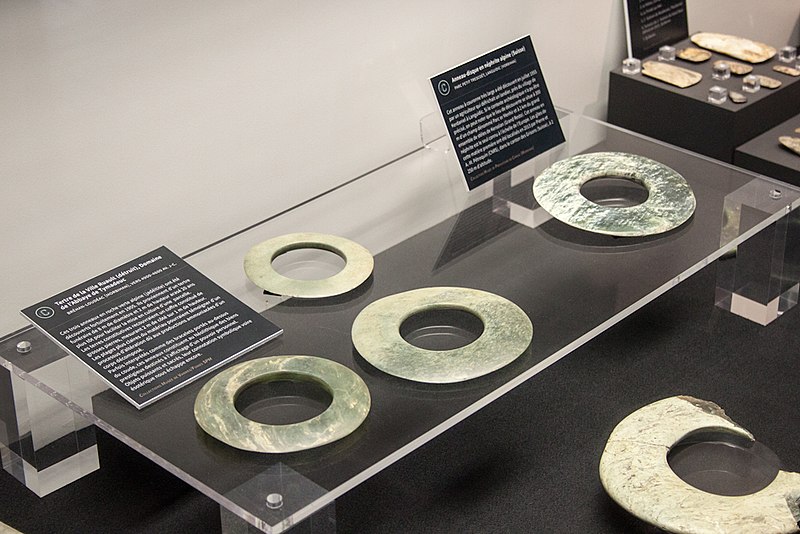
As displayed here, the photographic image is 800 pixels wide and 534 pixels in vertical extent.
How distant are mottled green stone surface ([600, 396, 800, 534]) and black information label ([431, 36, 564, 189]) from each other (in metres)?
0.70

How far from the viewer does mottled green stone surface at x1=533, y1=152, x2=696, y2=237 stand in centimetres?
252

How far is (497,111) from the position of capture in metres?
2.71

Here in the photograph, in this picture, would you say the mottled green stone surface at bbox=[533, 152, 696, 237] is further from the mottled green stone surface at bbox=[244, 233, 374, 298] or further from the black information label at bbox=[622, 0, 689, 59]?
the black information label at bbox=[622, 0, 689, 59]

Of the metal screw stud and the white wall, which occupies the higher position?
the white wall

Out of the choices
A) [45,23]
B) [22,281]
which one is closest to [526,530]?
[22,281]

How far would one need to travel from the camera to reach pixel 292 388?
6.77ft

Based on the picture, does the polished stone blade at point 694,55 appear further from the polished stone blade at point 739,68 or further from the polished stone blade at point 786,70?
the polished stone blade at point 786,70

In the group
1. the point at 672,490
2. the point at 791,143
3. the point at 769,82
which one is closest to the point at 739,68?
the point at 769,82

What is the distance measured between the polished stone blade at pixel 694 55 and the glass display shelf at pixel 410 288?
0.64 meters

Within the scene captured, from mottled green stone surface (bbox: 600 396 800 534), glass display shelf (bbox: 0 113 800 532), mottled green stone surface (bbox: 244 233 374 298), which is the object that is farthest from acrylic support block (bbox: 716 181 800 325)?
mottled green stone surface (bbox: 244 233 374 298)

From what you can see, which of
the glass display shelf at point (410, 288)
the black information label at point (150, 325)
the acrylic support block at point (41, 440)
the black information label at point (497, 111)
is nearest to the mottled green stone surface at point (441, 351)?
the glass display shelf at point (410, 288)

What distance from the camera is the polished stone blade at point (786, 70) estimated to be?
11.1ft

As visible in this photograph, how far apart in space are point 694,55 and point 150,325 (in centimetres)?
198

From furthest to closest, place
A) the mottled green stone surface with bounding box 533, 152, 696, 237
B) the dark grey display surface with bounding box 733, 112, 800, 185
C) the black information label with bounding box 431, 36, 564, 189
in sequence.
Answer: the dark grey display surface with bounding box 733, 112, 800, 185, the black information label with bounding box 431, 36, 564, 189, the mottled green stone surface with bounding box 533, 152, 696, 237
